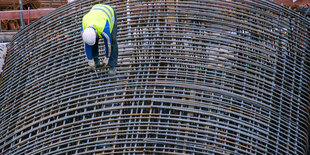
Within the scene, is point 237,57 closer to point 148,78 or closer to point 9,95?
point 148,78

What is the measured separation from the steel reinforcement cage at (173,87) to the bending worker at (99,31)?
1149 mm

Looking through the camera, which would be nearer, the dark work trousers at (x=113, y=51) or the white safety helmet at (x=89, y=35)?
the white safety helmet at (x=89, y=35)

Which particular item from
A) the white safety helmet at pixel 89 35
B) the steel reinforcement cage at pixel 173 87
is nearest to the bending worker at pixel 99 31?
the white safety helmet at pixel 89 35

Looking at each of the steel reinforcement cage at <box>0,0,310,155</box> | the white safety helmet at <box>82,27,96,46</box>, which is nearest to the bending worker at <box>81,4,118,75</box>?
the white safety helmet at <box>82,27,96,46</box>

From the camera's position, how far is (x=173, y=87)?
12.1 metres

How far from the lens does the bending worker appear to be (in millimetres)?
10203

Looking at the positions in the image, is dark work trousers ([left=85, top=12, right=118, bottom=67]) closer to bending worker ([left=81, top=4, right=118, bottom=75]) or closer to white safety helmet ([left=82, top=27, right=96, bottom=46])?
bending worker ([left=81, top=4, right=118, bottom=75])

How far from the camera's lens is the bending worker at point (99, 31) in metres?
10.2

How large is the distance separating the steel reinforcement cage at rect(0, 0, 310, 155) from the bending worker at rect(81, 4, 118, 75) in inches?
45.2

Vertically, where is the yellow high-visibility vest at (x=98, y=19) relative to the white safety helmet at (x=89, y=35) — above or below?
above

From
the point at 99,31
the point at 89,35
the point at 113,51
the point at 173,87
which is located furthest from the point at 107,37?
the point at 173,87

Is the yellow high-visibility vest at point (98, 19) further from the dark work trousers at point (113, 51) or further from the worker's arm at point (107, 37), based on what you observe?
the dark work trousers at point (113, 51)

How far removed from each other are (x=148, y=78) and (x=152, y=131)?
173cm

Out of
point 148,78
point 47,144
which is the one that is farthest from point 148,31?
point 47,144
